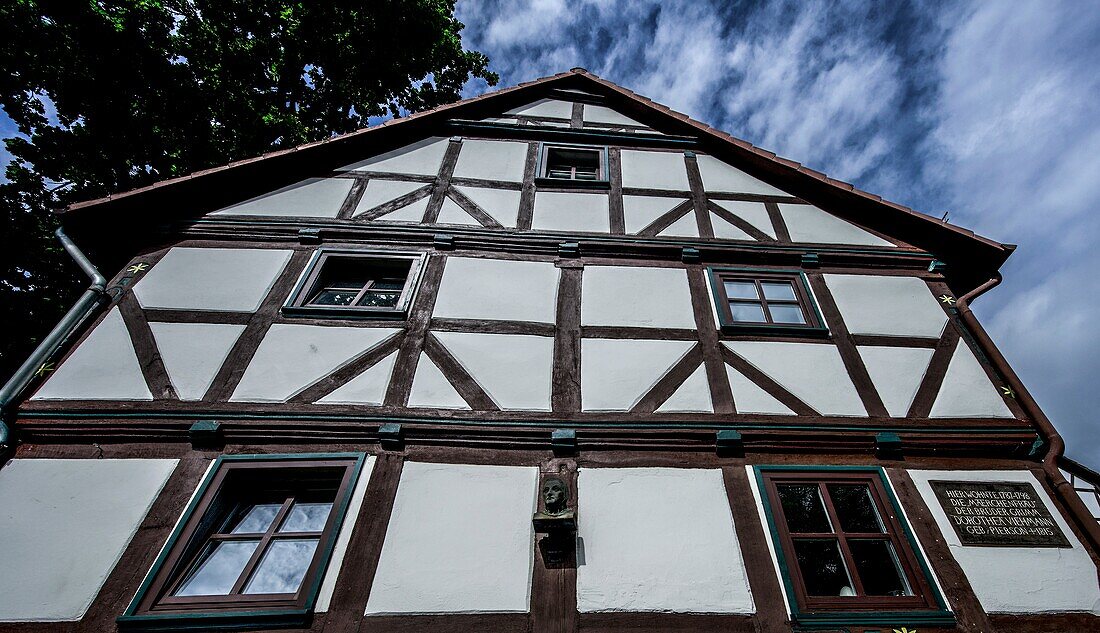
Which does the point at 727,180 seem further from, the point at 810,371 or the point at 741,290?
the point at 810,371

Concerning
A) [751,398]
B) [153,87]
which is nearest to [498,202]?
[751,398]

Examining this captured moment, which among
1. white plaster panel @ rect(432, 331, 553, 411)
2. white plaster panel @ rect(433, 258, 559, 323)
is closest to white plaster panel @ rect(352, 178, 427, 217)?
white plaster panel @ rect(433, 258, 559, 323)

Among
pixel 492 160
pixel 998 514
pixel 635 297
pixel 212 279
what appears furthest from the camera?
pixel 492 160

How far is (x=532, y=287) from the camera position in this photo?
626 centimetres

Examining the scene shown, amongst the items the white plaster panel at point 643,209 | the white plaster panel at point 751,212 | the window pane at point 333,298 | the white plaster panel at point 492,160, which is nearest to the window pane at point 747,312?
the white plaster panel at point 751,212

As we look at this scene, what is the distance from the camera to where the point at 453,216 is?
7262mm

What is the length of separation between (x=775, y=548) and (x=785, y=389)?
1.66 meters

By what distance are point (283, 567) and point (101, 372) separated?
8.84 feet

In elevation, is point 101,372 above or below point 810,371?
below

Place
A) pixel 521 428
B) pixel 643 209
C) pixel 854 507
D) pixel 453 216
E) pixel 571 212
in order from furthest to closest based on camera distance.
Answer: pixel 643 209, pixel 571 212, pixel 453 216, pixel 521 428, pixel 854 507

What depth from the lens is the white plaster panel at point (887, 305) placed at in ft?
19.8

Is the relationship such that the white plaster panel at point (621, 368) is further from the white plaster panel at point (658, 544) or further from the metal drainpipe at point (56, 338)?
the metal drainpipe at point (56, 338)

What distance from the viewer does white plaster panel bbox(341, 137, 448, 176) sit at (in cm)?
801

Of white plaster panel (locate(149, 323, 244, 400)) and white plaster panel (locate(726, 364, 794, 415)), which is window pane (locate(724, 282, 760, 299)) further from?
white plaster panel (locate(149, 323, 244, 400))
